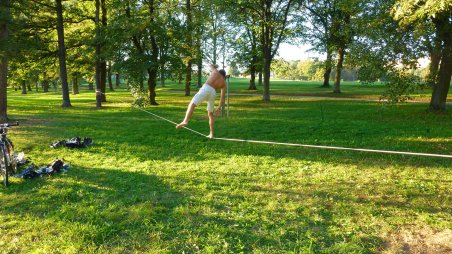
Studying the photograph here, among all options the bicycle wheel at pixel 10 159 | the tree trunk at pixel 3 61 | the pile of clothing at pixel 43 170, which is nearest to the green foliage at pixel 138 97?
the tree trunk at pixel 3 61

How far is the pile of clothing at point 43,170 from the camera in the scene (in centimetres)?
734

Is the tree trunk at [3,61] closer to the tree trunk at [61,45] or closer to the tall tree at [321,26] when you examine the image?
the tree trunk at [61,45]

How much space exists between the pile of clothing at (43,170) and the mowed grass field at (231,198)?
18cm

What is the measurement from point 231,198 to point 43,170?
14.9 ft

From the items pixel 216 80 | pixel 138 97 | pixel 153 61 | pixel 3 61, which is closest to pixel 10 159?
pixel 216 80

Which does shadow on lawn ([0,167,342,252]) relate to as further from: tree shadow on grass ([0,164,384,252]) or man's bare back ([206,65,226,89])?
man's bare back ([206,65,226,89])

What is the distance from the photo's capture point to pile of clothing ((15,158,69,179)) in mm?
7337

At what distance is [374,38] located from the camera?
516 inches

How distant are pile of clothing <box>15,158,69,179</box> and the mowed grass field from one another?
0.18 m

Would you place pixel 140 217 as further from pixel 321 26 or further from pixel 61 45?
pixel 321 26

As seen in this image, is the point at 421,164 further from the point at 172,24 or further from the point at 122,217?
the point at 172,24

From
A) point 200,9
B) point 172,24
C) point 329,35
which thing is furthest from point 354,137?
point 329,35

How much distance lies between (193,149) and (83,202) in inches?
182

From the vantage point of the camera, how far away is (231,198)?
20.6ft
